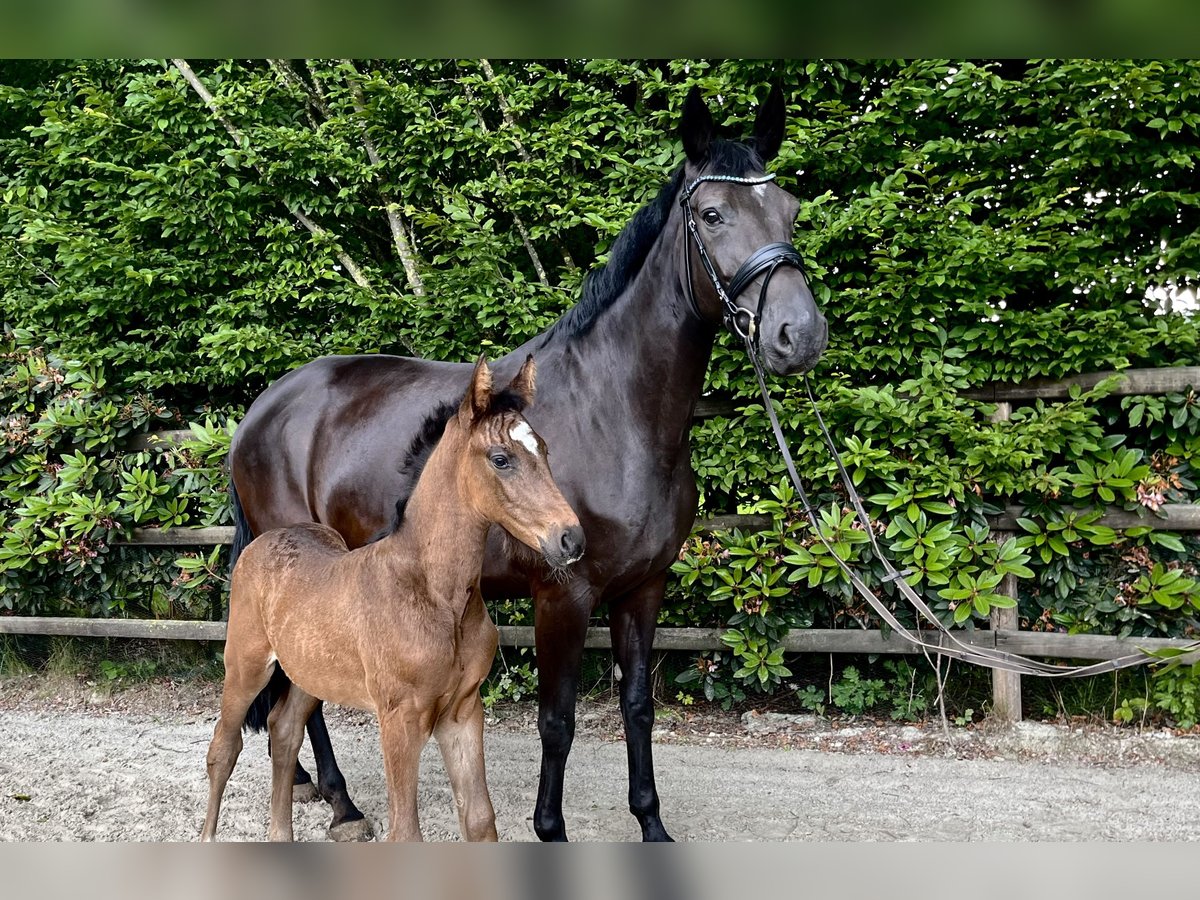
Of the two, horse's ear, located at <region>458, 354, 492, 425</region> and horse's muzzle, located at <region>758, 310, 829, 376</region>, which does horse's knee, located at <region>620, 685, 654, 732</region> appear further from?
horse's ear, located at <region>458, 354, 492, 425</region>

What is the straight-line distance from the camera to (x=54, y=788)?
446 centimetres

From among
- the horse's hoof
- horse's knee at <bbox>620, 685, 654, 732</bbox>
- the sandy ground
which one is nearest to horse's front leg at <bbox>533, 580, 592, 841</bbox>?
horse's knee at <bbox>620, 685, 654, 732</bbox>

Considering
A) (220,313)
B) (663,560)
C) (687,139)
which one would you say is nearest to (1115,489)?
(663,560)

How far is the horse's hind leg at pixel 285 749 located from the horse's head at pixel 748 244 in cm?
204

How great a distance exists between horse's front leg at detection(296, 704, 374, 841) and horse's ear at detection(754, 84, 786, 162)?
2898mm

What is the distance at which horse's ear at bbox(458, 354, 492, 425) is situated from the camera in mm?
2363

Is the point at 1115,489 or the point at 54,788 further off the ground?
the point at 1115,489

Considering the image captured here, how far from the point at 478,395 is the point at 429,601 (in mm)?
609

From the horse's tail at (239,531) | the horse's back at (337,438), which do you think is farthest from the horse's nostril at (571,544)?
the horse's tail at (239,531)

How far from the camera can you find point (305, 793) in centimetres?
427

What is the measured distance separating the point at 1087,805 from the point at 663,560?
2419 mm

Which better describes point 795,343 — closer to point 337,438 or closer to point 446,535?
point 446,535

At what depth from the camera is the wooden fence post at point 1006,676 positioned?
5.01 meters
